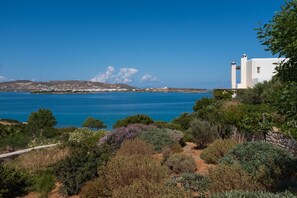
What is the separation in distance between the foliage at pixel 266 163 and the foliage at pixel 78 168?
11.9ft

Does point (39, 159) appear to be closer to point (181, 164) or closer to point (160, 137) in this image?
point (160, 137)

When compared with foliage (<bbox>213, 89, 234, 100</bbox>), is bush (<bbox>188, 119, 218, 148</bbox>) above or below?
below

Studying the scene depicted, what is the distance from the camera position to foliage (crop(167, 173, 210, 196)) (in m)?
7.80

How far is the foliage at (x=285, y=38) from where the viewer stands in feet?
13.7

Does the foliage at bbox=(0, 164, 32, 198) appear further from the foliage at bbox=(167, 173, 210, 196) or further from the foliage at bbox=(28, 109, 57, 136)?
the foliage at bbox=(28, 109, 57, 136)

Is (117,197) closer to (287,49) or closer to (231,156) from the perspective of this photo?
(287,49)

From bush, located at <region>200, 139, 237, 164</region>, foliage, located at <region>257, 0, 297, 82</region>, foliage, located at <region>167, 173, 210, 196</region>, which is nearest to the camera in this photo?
foliage, located at <region>257, 0, 297, 82</region>

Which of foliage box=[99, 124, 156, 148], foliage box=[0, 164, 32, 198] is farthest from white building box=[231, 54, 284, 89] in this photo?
foliage box=[0, 164, 32, 198]

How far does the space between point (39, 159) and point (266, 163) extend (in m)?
9.03

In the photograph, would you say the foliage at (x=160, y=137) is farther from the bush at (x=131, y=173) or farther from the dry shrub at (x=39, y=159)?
the bush at (x=131, y=173)

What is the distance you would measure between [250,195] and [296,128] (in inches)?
47.7

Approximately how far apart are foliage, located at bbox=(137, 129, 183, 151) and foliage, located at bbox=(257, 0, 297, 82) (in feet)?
35.2

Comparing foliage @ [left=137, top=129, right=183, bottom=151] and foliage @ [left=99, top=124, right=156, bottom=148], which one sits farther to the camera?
foliage @ [left=99, top=124, right=156, bottom=148]

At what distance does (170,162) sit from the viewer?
10727 millimetres
